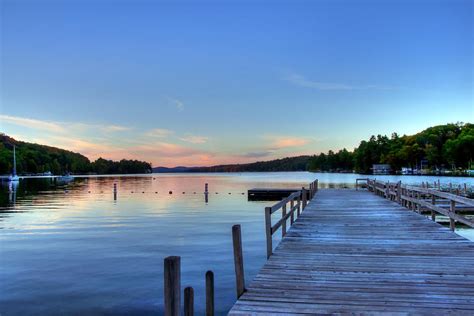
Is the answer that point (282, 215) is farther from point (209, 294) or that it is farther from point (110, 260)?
point (209, 294)

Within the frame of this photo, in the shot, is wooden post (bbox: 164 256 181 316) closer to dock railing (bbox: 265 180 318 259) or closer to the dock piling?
the dock piling

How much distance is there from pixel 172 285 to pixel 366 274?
381cm

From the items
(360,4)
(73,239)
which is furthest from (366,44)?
(73,239)

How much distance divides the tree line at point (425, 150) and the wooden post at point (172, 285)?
13258cm

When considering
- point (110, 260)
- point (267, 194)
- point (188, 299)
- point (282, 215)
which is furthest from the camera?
point (267, 194)

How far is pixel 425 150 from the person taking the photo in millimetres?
142500

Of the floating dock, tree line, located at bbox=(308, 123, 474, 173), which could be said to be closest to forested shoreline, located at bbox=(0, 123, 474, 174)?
tree line, located at bbox=(308, 123, 474, 173)

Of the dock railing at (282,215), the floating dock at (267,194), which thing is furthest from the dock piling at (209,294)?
the floating dock at (267,194)

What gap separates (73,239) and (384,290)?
16065 millimetres

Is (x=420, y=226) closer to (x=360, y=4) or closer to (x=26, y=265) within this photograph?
(x=26, y=265)

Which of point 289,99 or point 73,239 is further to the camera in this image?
point 289,99

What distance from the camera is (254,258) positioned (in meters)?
13.4

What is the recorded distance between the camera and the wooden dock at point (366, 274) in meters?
4.71

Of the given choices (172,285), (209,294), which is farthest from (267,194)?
(172,285)
